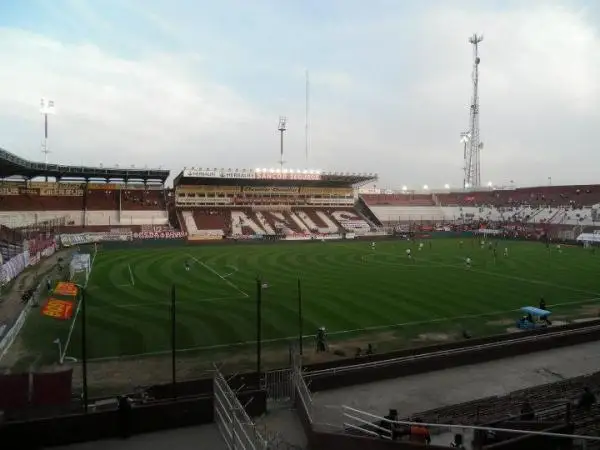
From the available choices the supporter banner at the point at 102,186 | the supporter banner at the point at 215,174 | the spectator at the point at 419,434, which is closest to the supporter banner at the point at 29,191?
the supporter banner at the point at 102,186

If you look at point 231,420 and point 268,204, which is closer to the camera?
point 231,420

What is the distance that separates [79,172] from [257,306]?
6338 cm

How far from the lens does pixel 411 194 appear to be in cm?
11019

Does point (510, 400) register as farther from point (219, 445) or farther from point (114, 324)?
point (114, 324)

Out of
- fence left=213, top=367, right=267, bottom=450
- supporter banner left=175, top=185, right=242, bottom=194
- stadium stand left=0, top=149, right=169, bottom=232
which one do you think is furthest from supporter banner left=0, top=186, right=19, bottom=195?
fence left=213, top=367, right=267, bottom=450

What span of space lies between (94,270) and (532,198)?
3348 inches

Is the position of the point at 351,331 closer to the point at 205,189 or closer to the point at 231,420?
the point at 231,420

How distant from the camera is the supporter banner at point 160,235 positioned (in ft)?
210

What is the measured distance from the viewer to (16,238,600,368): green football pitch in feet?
71.4

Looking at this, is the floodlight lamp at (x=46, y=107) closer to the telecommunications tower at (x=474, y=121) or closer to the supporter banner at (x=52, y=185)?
the supporter banner at (x=52, y=185)

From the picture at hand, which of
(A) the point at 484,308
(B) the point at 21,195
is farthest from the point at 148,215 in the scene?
(A) the point at 484,308

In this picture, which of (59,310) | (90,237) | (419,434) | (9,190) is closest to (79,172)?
(9,190)

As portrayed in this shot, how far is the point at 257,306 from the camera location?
1922cm

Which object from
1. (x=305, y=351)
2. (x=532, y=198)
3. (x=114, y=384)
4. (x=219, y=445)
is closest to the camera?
(x=219, y=445)
